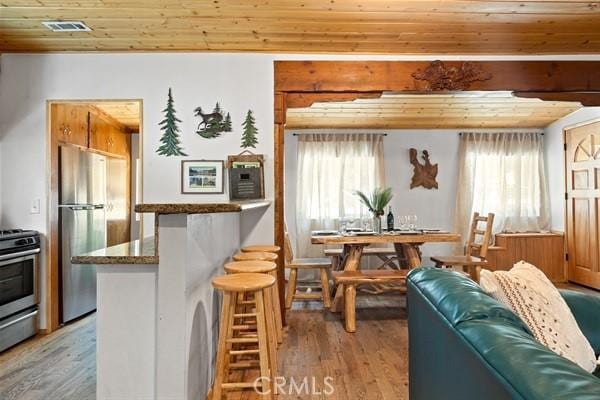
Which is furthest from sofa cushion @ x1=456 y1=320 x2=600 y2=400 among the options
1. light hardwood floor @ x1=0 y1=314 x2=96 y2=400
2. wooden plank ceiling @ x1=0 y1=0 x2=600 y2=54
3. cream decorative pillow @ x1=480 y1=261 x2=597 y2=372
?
wooden plank ceiling @ x1=0 y1=0 x2=600 y2=54

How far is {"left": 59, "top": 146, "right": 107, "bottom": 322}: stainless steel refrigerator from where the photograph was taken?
357 cm

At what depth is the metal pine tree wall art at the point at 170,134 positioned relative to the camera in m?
3.57

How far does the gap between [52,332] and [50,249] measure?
722mm

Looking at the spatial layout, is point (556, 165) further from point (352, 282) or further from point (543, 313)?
point (543, 313)

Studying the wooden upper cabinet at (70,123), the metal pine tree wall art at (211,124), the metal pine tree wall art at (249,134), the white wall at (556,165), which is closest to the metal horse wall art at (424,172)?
the white wall at (556,165)

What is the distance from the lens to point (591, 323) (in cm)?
179

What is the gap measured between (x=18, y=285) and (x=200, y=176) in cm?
167

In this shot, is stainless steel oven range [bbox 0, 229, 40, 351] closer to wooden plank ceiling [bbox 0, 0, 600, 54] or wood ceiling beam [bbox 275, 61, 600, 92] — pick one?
wooden plank ceiling [bbox 0, 0, 600, 54]

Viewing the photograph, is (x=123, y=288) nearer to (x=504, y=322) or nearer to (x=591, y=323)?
(x=504, y=322)

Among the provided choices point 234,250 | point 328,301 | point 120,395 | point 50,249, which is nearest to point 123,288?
point 120,395

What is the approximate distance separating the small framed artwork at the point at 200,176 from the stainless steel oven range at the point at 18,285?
132cm

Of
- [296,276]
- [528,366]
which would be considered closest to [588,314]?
[528,366]

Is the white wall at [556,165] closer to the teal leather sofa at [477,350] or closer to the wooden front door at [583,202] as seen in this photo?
the wooden front door at [583,202]

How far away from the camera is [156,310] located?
1893mm
